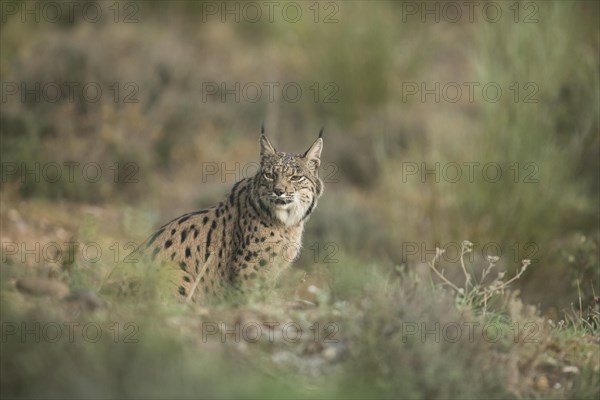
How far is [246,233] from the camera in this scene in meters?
A: 6.80

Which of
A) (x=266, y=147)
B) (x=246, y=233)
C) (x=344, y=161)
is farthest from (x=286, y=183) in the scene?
(x=344, y=161)

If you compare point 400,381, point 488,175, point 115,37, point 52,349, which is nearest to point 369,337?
point 400,381

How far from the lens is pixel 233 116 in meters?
16.5

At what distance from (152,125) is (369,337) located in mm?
9927

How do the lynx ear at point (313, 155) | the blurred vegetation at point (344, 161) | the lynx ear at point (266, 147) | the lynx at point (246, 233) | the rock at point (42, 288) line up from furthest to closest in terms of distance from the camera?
the lynx ear at point (313, 155) < the lynx ear at point (266, 147) < the lynx at point (246, 233) < the rock at point (42, 288) < the blurred vegetation at point (344, 161)

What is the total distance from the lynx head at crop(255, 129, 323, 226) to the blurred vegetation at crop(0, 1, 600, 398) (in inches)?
20.6

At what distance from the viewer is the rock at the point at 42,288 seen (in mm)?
5734

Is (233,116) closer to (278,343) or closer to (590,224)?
(590,224)

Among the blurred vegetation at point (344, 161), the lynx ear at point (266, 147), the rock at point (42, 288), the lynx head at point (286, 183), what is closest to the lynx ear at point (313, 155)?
the lynx head at point (286, 183)

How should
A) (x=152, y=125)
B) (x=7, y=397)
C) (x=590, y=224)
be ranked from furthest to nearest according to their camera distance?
(x=152, y=125) → (x=590, y=224) → (x=7, y=397)

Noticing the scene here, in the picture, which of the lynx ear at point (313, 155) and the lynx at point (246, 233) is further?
the lynx ear at point (313, 155)

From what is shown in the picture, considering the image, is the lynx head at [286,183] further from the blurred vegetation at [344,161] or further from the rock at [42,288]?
the rock at [42,288]

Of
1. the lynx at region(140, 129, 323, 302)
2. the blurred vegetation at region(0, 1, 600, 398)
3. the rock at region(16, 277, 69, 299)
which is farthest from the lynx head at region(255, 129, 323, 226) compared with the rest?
the rock at region(16, 277, 69, 299)

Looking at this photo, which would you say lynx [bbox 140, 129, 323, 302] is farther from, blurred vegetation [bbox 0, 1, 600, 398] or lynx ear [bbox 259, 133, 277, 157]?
blurred vegetation [bbox 0, 1, 600, 398]
